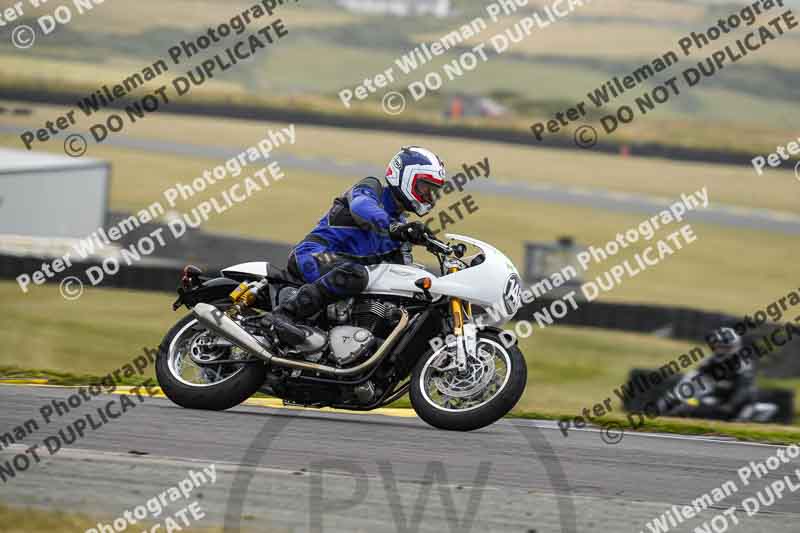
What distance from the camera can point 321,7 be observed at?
366 ft

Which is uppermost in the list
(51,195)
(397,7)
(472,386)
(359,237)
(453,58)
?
(359,237)

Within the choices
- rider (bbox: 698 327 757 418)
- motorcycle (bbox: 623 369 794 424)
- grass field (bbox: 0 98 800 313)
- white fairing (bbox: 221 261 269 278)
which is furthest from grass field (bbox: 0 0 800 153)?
white fairing (bbox: 221 261 269 278)

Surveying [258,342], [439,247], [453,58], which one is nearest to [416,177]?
[439,247]

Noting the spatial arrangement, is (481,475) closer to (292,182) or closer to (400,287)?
(400,287)

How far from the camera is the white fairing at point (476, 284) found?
7648 mm

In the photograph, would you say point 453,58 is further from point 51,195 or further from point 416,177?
point 416,177

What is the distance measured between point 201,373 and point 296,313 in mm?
894

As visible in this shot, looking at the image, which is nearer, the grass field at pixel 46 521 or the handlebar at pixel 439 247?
the grass field at pixel 46 521

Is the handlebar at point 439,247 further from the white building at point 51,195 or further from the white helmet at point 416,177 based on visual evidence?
the white building at point 51,195

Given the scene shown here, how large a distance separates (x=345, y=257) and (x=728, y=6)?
114 m

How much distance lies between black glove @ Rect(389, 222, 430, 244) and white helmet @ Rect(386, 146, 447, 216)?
1.28ft

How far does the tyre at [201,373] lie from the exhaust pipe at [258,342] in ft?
0.51

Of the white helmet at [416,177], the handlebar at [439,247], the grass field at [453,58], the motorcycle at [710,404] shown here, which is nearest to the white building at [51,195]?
the motorcycle at [710,404]

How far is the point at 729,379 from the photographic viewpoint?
13977 millimetres
